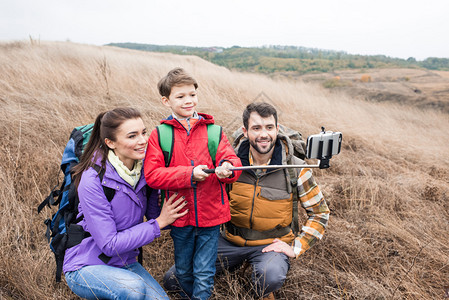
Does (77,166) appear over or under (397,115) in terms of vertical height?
over

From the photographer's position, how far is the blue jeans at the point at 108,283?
6.92 feet

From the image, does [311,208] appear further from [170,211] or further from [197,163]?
[170,211]

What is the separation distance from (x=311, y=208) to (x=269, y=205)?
375mm

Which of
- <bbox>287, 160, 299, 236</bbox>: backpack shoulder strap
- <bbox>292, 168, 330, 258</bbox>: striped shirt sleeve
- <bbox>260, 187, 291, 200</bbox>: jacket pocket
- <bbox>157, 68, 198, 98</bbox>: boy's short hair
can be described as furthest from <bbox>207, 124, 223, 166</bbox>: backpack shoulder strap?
<bbox>292, 168, 330, 258</bbox>: striped shirt sleeve

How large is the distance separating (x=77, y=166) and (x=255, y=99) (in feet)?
20.2

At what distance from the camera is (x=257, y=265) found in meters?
2.52

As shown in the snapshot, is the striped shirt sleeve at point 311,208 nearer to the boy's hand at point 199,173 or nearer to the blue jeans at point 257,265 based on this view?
the blue jeans at point 257,265

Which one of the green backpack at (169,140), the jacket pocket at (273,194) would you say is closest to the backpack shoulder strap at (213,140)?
the green backpack at (169,140)

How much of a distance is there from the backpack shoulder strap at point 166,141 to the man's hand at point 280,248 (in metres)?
1.12

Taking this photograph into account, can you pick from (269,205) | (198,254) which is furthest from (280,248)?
(198,254)

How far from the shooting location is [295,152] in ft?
9.24

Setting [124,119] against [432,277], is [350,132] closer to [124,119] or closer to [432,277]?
[432,277]

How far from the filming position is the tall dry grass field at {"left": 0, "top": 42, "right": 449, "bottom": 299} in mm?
2652

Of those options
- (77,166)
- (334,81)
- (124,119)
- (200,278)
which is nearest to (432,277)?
(200,278)
